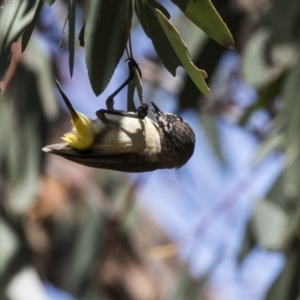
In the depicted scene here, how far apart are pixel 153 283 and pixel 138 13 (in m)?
3.77

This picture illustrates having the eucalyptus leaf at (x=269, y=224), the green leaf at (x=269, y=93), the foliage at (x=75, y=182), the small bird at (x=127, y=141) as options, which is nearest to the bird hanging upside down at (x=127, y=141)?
the small bird at (x=127, y=141)

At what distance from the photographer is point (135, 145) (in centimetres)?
213

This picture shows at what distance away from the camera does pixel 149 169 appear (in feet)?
7.24

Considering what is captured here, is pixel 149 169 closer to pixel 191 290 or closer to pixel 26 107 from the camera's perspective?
pixel 26 107

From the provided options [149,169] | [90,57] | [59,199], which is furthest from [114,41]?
[59,199]

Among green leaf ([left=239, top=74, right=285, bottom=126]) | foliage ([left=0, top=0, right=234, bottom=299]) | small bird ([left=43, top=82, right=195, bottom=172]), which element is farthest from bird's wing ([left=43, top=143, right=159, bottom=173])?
green leaf ([left=239, top=74, right=285, bottom=126])

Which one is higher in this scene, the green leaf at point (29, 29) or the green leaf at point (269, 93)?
the green leaf at point (29, 29)

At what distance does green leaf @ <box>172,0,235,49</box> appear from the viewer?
148 cm

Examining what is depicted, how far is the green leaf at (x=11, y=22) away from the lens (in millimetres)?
1489

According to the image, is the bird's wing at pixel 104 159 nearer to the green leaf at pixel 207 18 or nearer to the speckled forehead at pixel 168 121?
the speckled forehead at pixel 168 121

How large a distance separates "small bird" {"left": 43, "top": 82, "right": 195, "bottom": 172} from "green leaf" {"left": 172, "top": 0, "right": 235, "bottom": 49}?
463mm

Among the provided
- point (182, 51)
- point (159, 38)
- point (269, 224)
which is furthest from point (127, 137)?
point (269, 224)

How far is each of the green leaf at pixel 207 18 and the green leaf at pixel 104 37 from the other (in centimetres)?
12

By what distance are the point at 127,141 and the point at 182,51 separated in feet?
2.15
